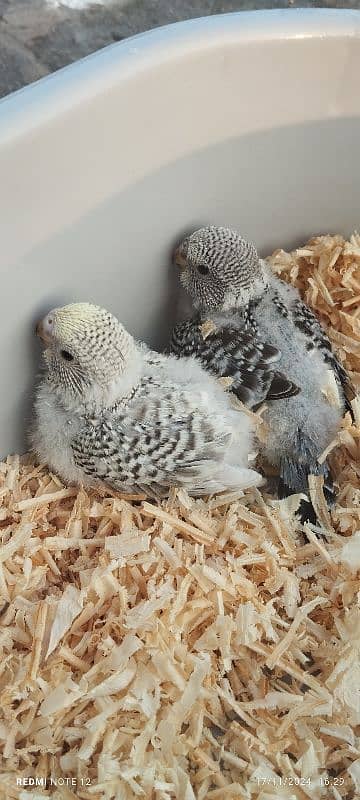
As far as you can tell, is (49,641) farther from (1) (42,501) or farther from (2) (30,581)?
(1) (42,501)

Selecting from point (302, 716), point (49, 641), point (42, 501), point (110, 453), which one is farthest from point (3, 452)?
point (302, 716)

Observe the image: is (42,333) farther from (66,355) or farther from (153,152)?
(153,152)

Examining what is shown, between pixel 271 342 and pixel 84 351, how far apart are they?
43 centimetres

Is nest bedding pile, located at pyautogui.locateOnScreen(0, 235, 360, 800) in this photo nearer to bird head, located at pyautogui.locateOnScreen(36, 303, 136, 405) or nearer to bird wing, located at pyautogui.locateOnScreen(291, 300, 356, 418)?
bird wing, located at pyautogui.locateOnScreen(291, 300, 356, 418)

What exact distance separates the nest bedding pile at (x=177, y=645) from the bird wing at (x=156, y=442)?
6 cm

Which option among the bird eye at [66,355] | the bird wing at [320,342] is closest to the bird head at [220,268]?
the bird wing at [320,342]

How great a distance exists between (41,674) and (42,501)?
1.13ft

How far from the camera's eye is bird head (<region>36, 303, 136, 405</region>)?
133 centimetres

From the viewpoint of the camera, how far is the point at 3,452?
1.53 meters

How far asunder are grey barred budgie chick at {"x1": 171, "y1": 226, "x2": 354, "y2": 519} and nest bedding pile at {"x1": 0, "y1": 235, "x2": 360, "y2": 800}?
2.3 inches

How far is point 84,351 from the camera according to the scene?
1348mm

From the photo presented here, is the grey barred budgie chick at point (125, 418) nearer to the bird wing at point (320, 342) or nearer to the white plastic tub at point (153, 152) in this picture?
the white plastic tub at point (153, 152)

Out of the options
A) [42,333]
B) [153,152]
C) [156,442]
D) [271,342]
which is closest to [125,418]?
[156,442]

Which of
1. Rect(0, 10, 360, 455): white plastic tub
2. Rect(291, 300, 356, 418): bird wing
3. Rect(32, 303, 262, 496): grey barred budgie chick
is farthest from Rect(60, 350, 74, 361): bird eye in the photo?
Rect(291, 300, 356, 418): bird wing
